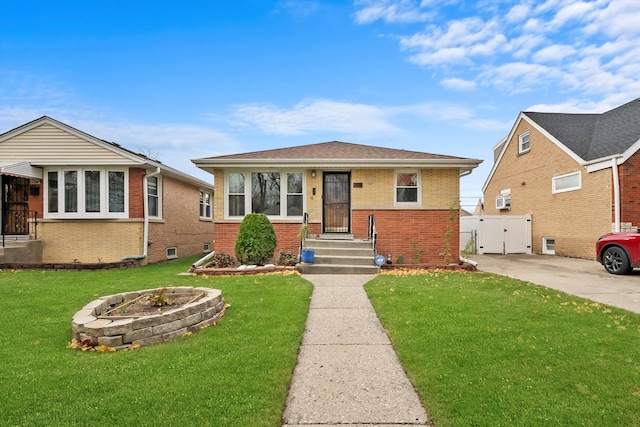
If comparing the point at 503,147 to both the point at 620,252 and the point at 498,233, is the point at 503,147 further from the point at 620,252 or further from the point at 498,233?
the point at 620,252

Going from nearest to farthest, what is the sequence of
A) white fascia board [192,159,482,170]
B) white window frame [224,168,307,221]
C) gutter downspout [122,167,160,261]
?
1. white fascia board [192,159,482,170]
2. white window frame [224,168,307,221]
3. gutter downspout [122,167,160,261]

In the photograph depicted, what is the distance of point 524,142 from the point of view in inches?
679

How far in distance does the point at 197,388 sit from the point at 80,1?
14272 mm

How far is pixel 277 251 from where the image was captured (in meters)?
11.0

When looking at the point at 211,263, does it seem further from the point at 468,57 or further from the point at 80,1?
the point at 468,57

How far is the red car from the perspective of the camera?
343 inches

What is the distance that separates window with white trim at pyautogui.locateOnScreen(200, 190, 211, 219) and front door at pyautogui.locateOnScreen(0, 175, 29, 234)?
643 centimetres

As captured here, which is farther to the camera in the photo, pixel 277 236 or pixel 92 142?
pixel 92 142

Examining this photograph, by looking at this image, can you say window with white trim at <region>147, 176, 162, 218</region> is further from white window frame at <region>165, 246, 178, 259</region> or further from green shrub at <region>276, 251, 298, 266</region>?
green shrub at <region>276, 251, 298, 266</region>

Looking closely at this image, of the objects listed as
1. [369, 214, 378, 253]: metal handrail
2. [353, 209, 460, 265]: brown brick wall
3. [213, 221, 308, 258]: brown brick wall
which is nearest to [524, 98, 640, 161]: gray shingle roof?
[353, 209, 460, 265]: brown brick wall

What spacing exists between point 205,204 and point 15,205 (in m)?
7.10

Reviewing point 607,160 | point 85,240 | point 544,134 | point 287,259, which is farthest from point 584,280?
point 85,240

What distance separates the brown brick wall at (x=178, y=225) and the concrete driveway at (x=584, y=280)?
11175mm

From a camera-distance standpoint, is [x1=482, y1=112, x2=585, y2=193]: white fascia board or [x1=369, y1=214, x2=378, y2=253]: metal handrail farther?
[x1=482, y1=112, x2=585, y2=193]: white fascia board
